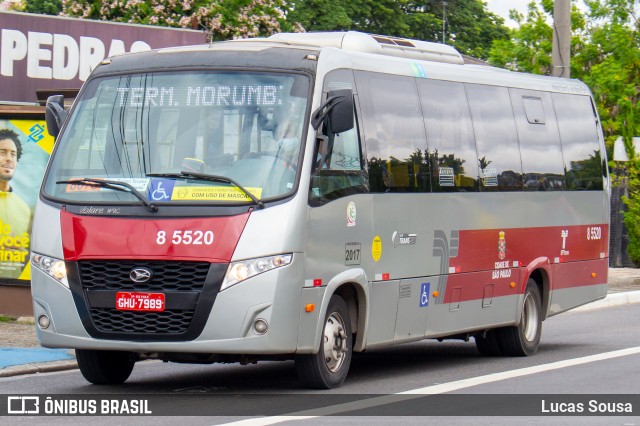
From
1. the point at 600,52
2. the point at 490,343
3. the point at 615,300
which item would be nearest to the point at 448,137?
the point at 490,343

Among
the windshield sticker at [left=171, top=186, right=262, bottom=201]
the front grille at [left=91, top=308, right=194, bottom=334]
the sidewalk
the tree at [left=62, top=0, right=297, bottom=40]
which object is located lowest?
the sidewalk

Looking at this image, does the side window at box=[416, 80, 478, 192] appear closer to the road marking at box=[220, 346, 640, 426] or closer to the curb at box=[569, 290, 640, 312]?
the road marking at box=[220, 346, 640, 426]

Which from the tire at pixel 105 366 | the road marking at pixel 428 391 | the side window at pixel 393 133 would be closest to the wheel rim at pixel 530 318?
the road marking at pixel 428 391

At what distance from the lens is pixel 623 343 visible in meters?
16.7

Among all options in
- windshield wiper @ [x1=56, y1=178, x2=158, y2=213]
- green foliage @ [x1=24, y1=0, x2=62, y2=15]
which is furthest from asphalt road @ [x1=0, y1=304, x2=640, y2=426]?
green foliage @ [x1=24, y1=0, x2=62, y2=15]

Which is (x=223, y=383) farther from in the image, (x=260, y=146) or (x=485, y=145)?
(x=485, y=145)

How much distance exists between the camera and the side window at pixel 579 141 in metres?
16.9

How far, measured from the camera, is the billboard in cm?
1959

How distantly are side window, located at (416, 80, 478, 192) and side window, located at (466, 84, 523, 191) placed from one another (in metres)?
0.19

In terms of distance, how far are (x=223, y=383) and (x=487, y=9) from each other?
5232 cm

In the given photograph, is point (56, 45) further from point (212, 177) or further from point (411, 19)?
point (411, 19)

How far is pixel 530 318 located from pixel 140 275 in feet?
20.9

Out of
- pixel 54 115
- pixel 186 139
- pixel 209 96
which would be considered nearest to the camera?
pixel 186 139

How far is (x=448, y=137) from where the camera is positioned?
14219 mm
